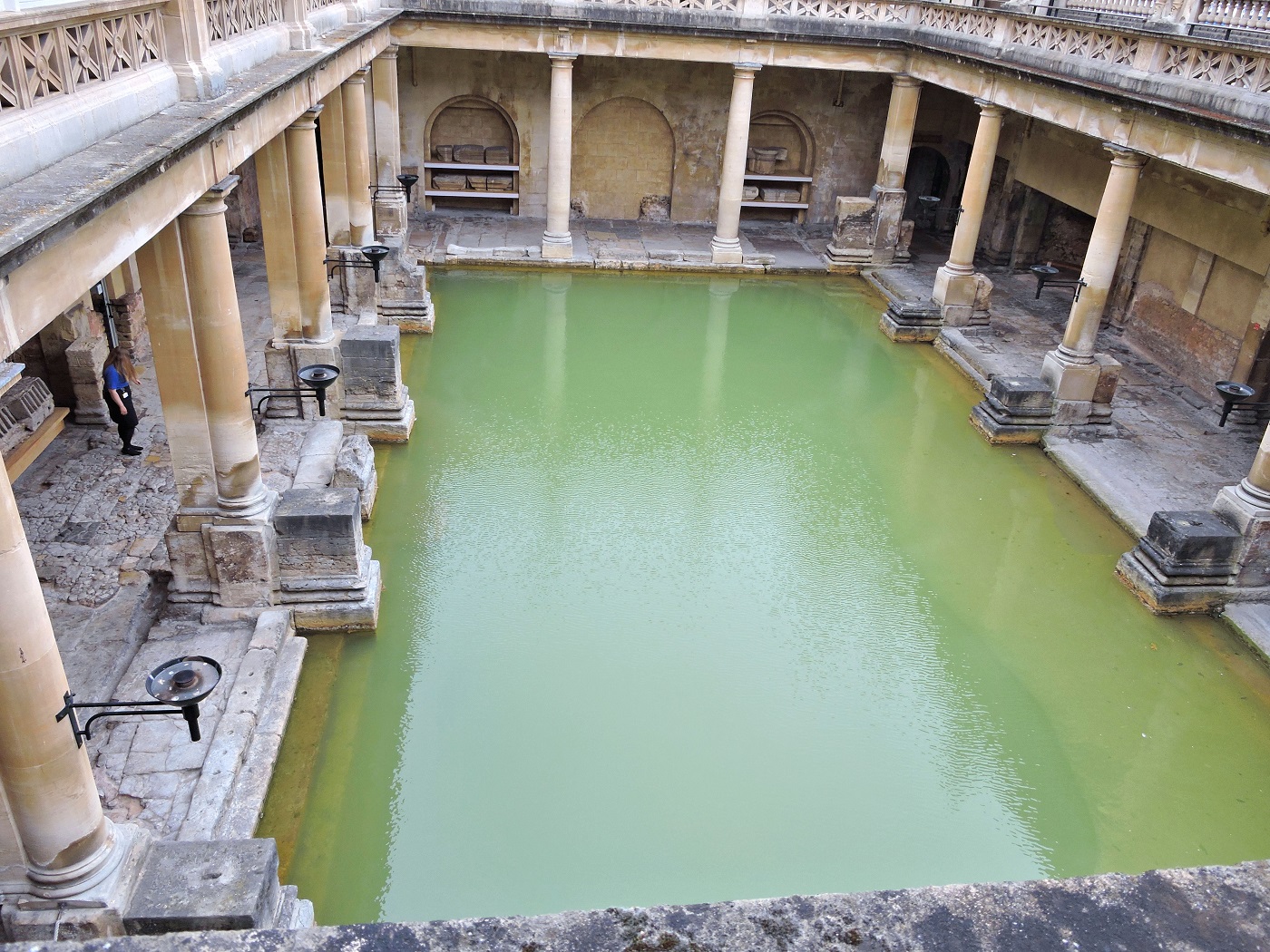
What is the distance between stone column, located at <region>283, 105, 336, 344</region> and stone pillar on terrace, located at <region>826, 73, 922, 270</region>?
10738 millimetres

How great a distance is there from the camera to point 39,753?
15.3ft

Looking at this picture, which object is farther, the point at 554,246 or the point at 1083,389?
the point at 554,246

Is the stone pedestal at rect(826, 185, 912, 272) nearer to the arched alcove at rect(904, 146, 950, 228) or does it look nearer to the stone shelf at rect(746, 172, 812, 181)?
the stone shelf at rect(746, 172, 812, 181)

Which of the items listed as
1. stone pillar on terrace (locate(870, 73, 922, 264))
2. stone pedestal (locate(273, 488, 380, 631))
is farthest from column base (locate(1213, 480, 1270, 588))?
stone pillar on terrace (locate(870, 73, 922, 264))

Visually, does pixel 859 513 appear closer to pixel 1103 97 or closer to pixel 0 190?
pixel 1103 97

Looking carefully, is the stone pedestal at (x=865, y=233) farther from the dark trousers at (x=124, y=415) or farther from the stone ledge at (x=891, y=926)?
the stone ledge at (x=891, y=926)

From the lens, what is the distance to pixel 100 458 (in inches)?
387

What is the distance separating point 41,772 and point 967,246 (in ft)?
47.3

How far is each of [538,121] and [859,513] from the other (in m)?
12.9

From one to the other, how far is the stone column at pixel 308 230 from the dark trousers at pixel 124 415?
1917 mm

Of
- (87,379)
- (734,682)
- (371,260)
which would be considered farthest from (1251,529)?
(87,379)

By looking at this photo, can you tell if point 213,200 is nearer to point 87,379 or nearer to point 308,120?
point 308,120

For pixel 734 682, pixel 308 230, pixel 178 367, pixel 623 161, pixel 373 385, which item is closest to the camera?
pixel 178 367

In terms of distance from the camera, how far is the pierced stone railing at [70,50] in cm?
429
